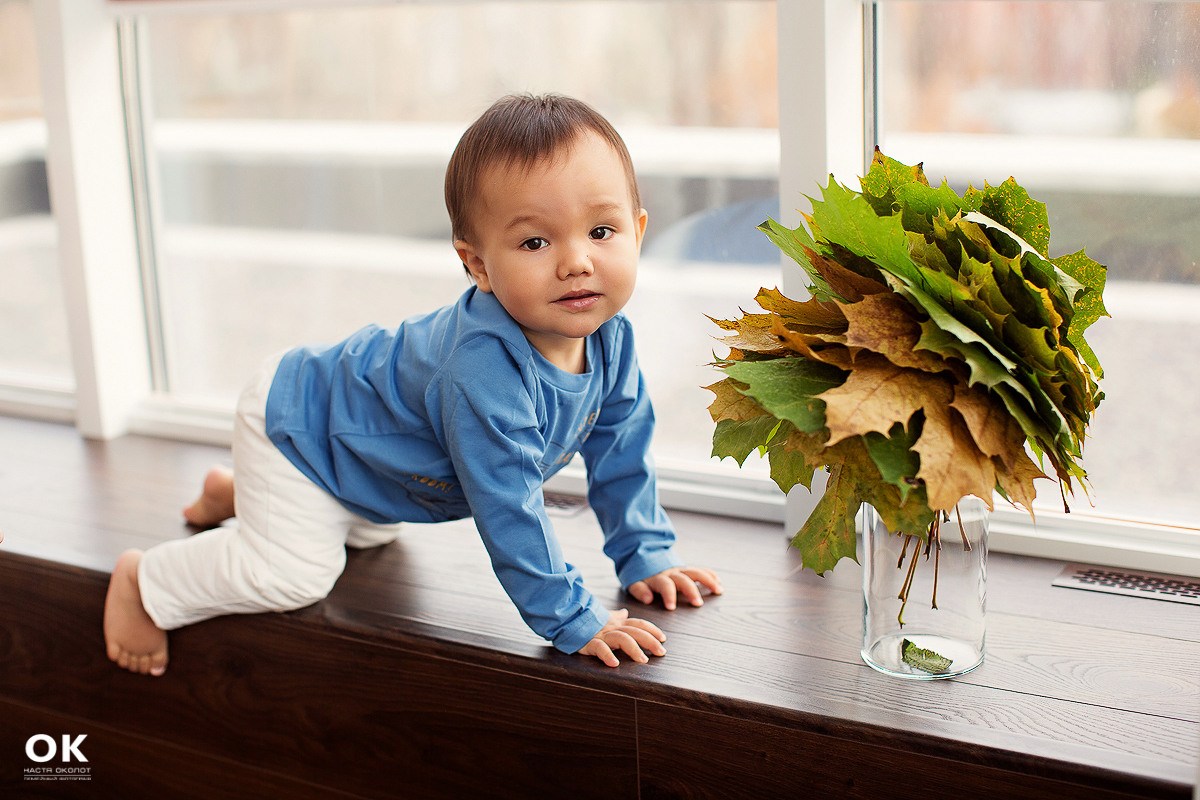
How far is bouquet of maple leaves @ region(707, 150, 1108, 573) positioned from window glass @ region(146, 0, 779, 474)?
60cm

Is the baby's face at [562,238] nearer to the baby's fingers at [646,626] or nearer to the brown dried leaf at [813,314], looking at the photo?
the brown dried leaf at [813,314]

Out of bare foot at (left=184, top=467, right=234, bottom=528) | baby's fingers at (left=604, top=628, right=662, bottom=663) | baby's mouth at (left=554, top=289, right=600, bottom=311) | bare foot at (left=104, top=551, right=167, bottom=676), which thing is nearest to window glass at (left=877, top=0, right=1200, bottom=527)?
baby's mouth at (left=554, top=289, right=600, bottom=311)

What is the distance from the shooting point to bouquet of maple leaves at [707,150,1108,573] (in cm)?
103

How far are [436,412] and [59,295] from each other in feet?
4.40

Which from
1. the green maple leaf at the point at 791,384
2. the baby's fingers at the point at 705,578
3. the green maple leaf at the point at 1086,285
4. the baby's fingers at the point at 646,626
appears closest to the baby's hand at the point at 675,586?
the baby's fingers at the point at 705,578

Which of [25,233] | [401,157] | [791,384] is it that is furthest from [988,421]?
[25,233]

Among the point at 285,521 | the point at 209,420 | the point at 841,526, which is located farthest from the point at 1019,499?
the point at 209,420

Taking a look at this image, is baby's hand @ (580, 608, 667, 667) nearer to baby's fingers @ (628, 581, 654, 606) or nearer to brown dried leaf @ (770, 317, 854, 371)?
baby's fingers @ (628, 581, 654, 606)

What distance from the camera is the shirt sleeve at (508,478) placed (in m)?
1.30

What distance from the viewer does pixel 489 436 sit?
130 cm

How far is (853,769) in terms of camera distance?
119 centimetres

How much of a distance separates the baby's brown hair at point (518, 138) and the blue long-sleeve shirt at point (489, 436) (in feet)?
0.42

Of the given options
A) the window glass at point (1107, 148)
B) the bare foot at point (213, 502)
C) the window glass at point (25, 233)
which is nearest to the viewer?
the window glass at point (1107, 148)

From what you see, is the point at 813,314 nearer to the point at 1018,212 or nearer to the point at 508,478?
the point at 1018,212
